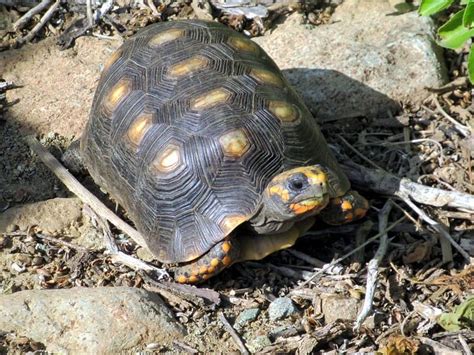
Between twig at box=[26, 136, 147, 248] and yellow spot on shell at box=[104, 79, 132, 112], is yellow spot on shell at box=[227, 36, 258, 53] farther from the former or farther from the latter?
twig at box=[26, 136, 147, 248]

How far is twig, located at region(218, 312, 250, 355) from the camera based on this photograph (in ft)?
12.6

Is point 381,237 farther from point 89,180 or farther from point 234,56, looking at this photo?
point 89,180

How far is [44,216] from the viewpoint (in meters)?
4.63

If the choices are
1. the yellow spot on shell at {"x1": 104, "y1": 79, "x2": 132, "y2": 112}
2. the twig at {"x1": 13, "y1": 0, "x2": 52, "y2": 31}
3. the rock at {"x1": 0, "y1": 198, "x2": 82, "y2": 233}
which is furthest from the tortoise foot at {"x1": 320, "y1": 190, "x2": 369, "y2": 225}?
the twig at {"x1": 13, "y1": 0, "x2": 52, "y2": 31}

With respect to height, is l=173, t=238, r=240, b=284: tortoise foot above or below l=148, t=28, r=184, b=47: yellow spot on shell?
below

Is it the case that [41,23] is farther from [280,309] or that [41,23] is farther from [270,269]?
[280,309]

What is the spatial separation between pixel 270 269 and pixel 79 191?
4.31ft

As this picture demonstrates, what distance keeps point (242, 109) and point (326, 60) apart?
5.19 ft

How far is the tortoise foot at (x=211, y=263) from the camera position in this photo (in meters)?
3.97

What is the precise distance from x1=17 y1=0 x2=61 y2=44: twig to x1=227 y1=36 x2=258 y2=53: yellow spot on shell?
203 centimetres

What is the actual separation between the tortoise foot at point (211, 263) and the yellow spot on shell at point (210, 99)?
71 cm

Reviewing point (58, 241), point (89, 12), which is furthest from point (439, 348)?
point (89, 12)

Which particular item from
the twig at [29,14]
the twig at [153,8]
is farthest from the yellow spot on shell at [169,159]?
the twig at [29,14]

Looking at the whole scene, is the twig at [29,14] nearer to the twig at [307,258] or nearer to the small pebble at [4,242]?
the small pebble at [4,242]
